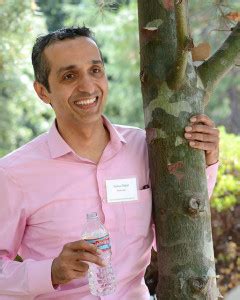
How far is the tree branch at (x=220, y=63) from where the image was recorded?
7.88ft

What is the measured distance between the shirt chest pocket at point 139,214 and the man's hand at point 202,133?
0.89ft

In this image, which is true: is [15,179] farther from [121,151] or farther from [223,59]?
[223,59]

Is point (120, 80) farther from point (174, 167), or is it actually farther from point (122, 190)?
point (174, 167)

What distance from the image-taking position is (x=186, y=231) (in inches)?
89.0

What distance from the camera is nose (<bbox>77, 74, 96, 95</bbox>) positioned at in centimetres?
241

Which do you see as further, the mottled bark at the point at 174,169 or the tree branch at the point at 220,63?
the tree branch at the point at 220,63

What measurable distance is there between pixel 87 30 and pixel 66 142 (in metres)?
0.45

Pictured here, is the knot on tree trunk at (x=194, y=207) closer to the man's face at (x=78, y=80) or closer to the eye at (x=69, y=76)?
the man's face at (x=78, y=80)

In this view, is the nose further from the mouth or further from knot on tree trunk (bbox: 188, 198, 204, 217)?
knot on tree trunk (bbox: 188, 198, 204, 217)

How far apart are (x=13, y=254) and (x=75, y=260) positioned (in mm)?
494

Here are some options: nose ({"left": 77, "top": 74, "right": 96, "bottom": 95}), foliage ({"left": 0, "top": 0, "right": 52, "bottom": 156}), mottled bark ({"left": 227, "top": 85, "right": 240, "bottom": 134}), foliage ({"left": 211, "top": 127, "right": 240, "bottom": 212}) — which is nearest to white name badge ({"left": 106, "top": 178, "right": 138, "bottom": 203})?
nose ({"left": 77, "top": 74, "right": 96, "bottom": 95})

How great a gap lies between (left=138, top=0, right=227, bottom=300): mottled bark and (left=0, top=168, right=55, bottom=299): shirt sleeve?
17.1 inches

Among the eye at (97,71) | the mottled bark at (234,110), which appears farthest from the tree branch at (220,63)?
the mottled bark at (234,110)

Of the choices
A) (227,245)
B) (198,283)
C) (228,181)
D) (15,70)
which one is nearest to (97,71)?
(198,283)
